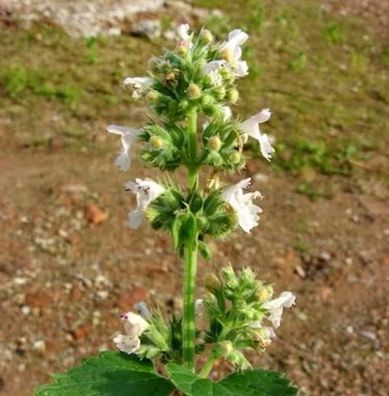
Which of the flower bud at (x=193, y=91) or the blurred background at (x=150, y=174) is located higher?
the flower bud at (x=193, y=91)

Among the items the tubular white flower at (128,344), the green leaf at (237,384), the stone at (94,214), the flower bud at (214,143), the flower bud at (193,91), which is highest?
the flower bud at (193,91)

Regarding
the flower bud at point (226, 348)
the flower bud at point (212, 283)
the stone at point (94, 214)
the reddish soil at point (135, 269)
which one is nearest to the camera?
the flower bud at point (226, 348)

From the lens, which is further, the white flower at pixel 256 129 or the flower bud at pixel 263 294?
the flower bud at pixel 263 294

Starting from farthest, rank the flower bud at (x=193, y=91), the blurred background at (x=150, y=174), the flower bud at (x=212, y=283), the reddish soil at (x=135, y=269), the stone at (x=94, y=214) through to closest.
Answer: the stone at (x=94, y=214) < the blurred background at (x=150, y=174) < the reddish soil at (x=135, y=269) < the flower bud at (x=212, y=283) < the flower bud at (x=193, y=91)

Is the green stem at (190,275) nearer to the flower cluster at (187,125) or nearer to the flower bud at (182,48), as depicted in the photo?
the flower cluster at (187,125)

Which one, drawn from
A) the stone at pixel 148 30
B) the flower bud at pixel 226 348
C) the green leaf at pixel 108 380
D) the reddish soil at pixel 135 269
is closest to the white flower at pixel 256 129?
the flower bud at pixel 226 348

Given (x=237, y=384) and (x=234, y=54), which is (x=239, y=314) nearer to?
(x=237, y=384)

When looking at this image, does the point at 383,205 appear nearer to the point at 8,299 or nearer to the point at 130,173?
the point at 130,173

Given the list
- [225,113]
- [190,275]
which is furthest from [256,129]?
[190,275]

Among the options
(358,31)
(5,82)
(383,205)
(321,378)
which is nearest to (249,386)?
(321,378)
